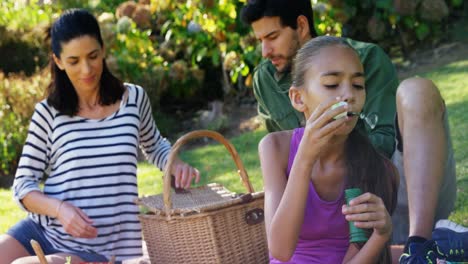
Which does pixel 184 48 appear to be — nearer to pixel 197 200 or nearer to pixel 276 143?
pixel 197 200

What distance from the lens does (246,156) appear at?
20.2ft

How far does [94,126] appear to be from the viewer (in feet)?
12.0

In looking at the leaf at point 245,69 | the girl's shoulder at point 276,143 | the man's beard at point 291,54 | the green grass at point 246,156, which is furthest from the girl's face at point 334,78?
the leaf at point 245,69

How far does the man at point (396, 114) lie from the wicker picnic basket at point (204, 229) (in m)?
0.40

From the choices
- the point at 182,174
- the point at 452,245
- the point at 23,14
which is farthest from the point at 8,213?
the point at 452,245

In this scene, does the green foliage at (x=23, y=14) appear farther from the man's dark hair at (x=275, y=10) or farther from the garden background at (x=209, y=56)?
the man's dark hair at (x=275, y=10)

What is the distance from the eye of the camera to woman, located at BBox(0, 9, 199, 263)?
11.7ft

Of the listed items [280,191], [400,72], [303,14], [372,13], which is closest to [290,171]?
[280,191]

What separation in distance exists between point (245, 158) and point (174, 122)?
70.7 inches

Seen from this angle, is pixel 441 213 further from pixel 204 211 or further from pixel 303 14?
pixel 303 14

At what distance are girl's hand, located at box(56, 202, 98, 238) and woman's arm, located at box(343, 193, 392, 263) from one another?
1.22 m

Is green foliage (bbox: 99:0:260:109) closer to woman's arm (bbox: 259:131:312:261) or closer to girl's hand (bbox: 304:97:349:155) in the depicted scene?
woman's arm (bbox: 259:131:312:261)

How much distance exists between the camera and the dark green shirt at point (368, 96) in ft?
10.7

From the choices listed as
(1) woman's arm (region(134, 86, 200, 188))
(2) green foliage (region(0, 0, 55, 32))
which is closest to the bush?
(2) green foliage (region(0, 0, 55, 32))
